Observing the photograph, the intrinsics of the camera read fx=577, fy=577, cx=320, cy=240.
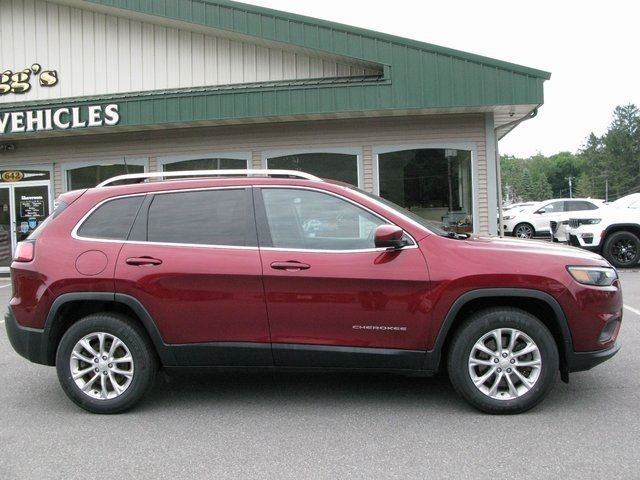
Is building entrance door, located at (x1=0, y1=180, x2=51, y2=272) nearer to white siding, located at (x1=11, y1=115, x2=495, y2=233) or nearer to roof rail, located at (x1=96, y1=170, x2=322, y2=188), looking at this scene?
white siding, located at (x1=11, y1=115, x2=495, y2=233)

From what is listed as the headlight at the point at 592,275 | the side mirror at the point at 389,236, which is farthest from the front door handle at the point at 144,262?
the headlight at the point at 592,275

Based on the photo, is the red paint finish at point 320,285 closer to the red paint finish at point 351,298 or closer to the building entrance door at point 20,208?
the red paint finish at point 351,298

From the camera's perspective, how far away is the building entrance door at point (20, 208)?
13500 millimetres

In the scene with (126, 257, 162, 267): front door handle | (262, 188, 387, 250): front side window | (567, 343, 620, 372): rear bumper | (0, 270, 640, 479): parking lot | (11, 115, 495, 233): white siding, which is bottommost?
(0, 270, 640, 479): parking lot

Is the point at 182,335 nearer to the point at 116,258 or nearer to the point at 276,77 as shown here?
the point at 116,258

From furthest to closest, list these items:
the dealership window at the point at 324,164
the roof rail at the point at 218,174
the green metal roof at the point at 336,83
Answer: the dealership window at the point at 324,164, the green metal roof at the point at 336,83, the roof rail at the point at 218,174

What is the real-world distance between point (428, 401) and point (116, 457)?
2.28 m

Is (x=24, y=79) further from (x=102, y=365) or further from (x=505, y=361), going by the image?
(x=505, y=361)

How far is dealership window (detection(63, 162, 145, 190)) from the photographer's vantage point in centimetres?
1312

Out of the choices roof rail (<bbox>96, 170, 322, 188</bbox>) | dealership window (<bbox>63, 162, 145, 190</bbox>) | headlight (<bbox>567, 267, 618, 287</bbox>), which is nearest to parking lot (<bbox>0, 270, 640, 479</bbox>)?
headlight (<bbox>567, 267, 618, 287</bbox>)

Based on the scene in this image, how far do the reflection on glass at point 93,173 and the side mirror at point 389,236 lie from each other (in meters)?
10.2

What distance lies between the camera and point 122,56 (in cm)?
1306

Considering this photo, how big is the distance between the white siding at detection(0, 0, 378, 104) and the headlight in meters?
8.85

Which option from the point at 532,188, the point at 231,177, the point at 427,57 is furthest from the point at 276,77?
the point at 532,188
